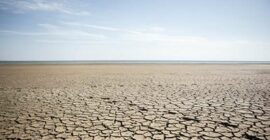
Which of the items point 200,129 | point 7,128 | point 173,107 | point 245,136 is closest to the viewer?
point 245,136

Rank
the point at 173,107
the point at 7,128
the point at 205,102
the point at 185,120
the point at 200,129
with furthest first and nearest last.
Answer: the point at 205,102, the point at 173,107, the point at 185,120, the point at 7,128, the point at 200,129

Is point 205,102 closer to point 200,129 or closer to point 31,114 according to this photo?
point 200,129

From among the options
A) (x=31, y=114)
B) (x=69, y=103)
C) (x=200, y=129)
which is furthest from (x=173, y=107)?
(x=31, y=114)

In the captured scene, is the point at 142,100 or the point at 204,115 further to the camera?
the point at 142,100

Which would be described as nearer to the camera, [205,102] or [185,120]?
[185,120]

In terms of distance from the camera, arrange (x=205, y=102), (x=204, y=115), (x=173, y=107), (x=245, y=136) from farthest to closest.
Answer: (x=205, y=102) < (x=173, y=107) < (x=204, y=115) < (x=245, y=136)

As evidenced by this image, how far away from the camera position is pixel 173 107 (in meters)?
5.34

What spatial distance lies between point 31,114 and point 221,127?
413 cm

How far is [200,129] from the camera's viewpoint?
3.71 metres

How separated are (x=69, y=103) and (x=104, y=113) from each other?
1.60 metres

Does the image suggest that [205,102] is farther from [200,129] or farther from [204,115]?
[200,129]

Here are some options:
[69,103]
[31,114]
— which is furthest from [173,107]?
[31,114]

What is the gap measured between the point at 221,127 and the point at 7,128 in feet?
13.1

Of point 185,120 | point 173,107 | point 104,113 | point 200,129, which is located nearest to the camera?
point 200,129
